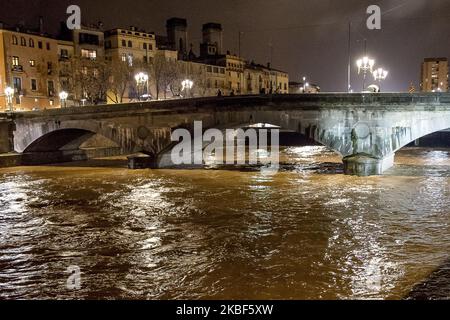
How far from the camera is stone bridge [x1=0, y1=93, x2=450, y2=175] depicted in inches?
957

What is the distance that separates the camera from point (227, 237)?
1388cm

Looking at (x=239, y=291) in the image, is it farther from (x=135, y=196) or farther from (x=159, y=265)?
(x=135, y=196)

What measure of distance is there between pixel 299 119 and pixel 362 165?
4827 millimetres

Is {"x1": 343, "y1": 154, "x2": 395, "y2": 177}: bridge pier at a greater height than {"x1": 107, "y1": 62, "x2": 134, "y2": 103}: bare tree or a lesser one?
lesser

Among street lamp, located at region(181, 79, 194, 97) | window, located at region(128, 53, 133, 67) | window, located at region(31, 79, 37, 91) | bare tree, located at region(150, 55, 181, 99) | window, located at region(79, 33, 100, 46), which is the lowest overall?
street lamp, located at region(181, 79, 194, 97)

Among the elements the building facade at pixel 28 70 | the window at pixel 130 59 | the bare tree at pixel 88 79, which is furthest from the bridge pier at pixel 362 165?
the window at pixel 130 59

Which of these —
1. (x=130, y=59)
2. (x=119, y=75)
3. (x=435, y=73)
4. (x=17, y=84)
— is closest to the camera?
(x=17, y=84)

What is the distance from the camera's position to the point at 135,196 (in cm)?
2159

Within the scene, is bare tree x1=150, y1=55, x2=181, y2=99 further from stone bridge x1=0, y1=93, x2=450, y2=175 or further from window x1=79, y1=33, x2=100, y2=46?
stone bridge x1=0, y1=93, x2=450, y2=175

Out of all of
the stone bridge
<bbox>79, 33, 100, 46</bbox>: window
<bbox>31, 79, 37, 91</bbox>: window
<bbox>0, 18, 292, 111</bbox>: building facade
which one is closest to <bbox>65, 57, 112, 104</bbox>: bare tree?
<bbox>0, 18, 292, 111</bbox>: building facade

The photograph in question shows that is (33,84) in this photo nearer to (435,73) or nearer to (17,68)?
(17,68)

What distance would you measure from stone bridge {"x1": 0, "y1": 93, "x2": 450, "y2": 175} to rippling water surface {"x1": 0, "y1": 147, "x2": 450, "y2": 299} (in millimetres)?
2299

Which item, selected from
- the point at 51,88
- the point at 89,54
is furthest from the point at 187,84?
the point at 89,54
